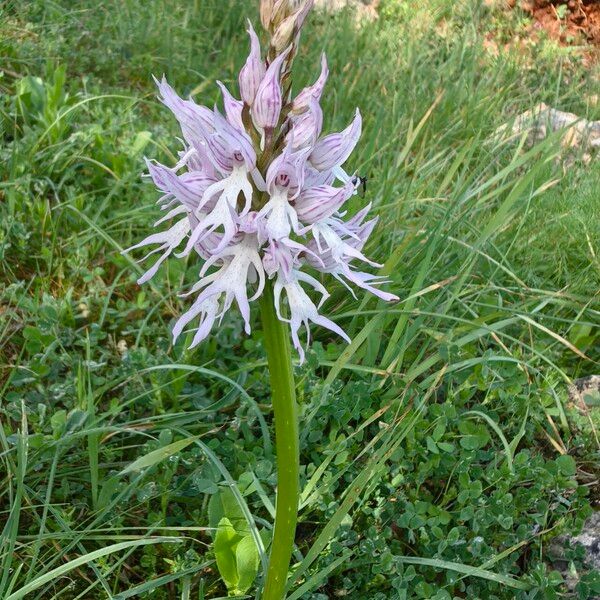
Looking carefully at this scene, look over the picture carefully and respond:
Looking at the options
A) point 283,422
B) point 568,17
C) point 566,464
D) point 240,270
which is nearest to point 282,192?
point 240,270

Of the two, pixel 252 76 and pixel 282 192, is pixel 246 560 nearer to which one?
pixel 282 192

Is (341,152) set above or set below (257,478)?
above

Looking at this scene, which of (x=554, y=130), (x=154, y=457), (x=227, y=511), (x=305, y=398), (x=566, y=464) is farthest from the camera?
(x=554, y=130)

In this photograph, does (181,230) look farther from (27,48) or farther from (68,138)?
(27,48)

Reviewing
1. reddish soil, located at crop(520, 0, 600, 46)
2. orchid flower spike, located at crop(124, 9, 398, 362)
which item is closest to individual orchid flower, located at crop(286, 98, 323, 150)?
orchid flower spike, located at crop(124, 9, 398, 362)

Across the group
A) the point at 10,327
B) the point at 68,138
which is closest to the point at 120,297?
the point at 10,327
